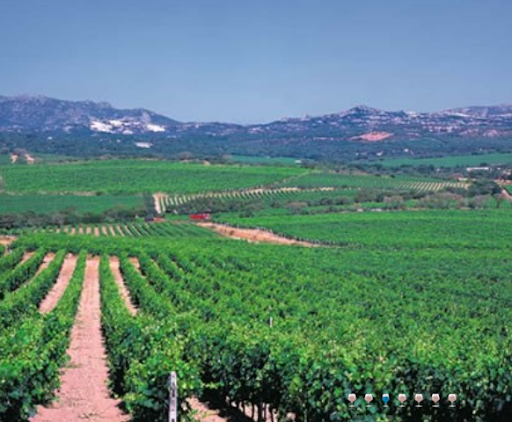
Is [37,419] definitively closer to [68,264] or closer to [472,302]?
[472,302]

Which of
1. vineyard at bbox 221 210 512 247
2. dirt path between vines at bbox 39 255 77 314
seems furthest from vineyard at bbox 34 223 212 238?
dirt path between vines at bbox 39 255 77 314

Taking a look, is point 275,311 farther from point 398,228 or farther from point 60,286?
point 398,228

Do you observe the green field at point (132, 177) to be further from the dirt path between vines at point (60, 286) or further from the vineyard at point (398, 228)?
the dirt path between vines at point (60, 286)

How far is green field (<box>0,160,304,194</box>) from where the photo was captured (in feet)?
484

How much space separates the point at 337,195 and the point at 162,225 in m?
45.6

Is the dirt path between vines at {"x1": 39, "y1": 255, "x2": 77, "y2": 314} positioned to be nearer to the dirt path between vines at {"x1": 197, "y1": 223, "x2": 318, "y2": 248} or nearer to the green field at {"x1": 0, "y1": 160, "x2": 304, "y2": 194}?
the dirt path between vines at {"x1": 197, "y1": 223, "x2": 318, "y2": 248}

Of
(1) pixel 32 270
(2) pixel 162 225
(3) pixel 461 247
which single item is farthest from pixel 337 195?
(1) pixel 32 270

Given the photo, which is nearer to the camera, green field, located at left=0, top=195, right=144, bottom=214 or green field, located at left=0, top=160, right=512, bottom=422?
green field, located at left=0, top=160, right=512, bottom=422

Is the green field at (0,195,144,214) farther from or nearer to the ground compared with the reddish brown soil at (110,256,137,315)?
nearer to the ground

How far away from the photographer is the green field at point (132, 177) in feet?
484

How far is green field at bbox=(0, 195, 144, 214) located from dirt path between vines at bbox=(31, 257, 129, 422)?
7922 centimetres

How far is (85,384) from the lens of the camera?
24.8m

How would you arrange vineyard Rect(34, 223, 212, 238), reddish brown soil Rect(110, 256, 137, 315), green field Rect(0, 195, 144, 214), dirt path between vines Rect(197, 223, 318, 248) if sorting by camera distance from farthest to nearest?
green field Rect(0, 195, 144, 214)
vineyard Rect(34, 223, 212, 238)
dirt path between vines Rect(197, 223, 318, 248)
reddish brown soil Rect(110, 256, 137, 315)

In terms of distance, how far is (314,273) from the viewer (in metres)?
52.5
